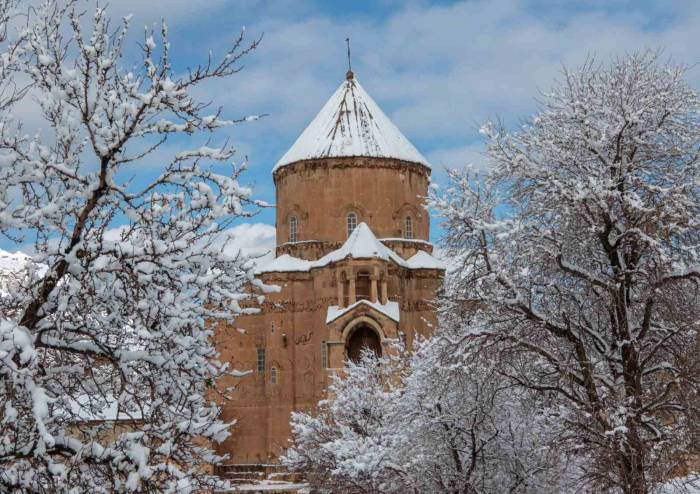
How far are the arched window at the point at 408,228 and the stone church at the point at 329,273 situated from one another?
65mm

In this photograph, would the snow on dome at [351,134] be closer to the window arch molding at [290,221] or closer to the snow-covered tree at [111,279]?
the window arch molding at [290,221]

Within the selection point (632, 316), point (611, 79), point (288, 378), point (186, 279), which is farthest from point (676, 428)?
point (288, 378)

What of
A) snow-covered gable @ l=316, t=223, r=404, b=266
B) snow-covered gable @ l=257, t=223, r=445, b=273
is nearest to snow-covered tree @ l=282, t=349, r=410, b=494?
snow-covered gable @ l=316, t=223, r=404, b=266

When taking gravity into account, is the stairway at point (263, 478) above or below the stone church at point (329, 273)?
below

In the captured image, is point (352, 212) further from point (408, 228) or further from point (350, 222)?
point (408, 228)

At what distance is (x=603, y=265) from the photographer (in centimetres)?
1455

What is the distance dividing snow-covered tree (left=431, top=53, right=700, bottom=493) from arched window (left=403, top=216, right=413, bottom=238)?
1032 inches

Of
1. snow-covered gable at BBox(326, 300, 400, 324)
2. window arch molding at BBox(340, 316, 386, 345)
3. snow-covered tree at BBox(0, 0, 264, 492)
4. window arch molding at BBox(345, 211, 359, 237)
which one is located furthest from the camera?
window arch molding at BBox(345, 211, 359, 237)

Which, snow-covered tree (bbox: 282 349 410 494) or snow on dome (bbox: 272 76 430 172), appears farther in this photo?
snow on dome (bbox: 272 76 430 172)

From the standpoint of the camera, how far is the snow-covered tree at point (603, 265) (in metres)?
12.8

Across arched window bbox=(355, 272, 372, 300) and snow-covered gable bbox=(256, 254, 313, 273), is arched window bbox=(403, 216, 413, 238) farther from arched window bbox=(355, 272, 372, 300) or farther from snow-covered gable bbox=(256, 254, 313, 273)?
snow-covered gable bbox=(256, 254, 313, 273)

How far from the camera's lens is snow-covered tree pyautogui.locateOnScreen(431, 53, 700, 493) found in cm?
1275

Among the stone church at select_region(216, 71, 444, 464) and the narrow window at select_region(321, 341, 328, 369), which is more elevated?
the stone church at select_region(216, 71, 444, 464)

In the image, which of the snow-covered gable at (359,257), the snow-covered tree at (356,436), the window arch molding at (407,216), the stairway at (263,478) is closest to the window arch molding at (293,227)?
the snow-covered gable at (359,257)
